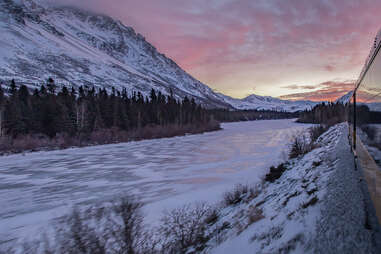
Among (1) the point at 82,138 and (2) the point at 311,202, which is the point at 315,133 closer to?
(2) the point at 311,202

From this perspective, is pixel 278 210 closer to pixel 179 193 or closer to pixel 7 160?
pixel 179 193

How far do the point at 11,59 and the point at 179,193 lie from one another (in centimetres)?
21651

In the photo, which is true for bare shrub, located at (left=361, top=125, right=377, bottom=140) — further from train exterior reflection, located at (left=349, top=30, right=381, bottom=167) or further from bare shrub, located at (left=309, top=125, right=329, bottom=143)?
bare shrub, located at (left=309, top=125, right=329, bottom=143)

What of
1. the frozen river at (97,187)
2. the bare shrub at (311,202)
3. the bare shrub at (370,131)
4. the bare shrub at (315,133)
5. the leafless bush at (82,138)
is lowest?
the frozen river at (97,187)

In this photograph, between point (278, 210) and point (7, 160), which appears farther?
point (7, 160)

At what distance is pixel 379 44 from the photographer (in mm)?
2984

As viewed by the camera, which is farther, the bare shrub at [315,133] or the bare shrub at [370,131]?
the bare shrub at [315,133]

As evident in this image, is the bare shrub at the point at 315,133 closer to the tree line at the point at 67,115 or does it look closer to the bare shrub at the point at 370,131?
the bare shrub at the point at 370,131

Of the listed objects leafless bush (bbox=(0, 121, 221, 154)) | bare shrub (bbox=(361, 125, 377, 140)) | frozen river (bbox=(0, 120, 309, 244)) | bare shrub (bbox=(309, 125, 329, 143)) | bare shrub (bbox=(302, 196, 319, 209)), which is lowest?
frozen river (bbox=(0, 120, 309, 244))

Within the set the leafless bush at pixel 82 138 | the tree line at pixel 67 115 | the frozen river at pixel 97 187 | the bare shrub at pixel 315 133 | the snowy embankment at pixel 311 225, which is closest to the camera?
the snowy embankment at pixel 311 225

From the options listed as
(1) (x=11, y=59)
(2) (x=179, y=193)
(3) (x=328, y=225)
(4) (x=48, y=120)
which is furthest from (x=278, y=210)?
(1) (x=11, y=59)

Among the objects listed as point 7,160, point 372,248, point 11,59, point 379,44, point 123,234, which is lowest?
point 7,160

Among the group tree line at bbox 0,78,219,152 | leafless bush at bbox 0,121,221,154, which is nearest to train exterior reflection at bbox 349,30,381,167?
leafless bush at bbox 0,121,221,154

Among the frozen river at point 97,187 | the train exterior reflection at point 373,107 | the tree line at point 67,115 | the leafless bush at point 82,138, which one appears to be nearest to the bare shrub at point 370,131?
the train exterior reflection at point 373,107
